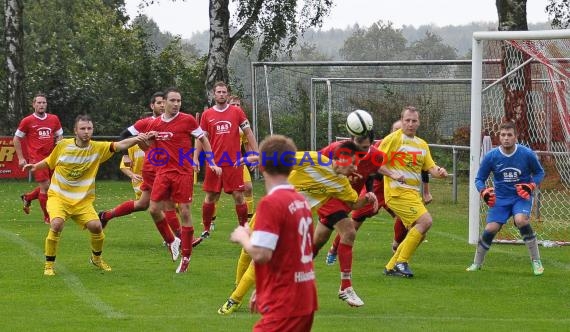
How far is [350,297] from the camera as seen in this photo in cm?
960

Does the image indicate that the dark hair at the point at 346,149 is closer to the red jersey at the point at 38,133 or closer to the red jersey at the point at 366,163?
the red jersey at the point at 366,163

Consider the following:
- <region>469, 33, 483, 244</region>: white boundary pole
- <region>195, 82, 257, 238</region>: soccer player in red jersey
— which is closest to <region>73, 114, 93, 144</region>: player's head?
<region>195, 82, 257, 238</region>: soccer player in red jersey

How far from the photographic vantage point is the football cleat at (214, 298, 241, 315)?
903 centimetres

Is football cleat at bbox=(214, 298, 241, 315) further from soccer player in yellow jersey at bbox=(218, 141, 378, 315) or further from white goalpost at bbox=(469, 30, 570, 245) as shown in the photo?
white goalpost at bbox=(469, 30, 570, 245)

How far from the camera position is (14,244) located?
14.1 metres

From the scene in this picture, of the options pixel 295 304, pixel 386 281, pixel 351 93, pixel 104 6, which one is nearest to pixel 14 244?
pixel 386 281

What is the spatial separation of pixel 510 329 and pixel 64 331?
3.66 metres

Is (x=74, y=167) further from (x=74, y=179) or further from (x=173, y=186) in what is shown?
(x=173, y=186)

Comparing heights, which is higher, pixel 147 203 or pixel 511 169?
pixel 511 169

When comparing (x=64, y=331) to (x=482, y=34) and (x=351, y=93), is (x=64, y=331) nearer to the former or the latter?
(x=482, y=34)

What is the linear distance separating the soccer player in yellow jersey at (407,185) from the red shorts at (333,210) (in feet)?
5.49

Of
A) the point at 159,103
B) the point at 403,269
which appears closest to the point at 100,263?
the point at 159,103

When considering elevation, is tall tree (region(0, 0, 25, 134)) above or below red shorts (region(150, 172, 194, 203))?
above

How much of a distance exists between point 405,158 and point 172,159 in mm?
2686
